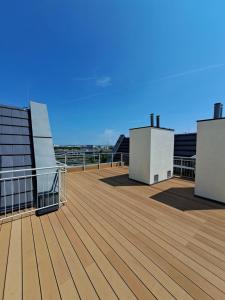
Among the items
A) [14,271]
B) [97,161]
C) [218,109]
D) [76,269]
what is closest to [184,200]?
[76,269]

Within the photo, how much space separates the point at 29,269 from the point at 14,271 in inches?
5.7

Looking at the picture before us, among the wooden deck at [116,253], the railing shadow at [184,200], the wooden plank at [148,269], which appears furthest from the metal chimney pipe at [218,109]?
the wooden plank at [148,269]

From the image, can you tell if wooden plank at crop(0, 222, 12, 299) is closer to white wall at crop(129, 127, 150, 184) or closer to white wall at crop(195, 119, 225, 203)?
white wall at crop(129, 127, 150, 184)

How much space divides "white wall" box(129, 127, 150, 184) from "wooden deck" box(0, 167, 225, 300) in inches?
71.2

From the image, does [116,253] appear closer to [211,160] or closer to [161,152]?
[211,160]

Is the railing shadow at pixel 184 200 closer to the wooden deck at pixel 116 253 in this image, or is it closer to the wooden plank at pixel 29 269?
the wooden deck at pixel 116 253

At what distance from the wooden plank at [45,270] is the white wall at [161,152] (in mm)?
3727

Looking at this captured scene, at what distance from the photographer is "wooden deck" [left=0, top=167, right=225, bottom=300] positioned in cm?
125

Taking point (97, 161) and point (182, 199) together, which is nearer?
point (182, 199)

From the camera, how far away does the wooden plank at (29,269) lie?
1205mm

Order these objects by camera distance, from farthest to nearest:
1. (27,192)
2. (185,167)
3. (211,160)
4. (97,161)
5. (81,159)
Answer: (97,161)
(81,159)
(185,167)
(211,160)
(27,192)

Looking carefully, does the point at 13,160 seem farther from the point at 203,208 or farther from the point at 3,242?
the point at 203,208

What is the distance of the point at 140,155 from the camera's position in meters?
5.04

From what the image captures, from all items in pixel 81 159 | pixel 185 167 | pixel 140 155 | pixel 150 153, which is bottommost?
pixel 185 167
